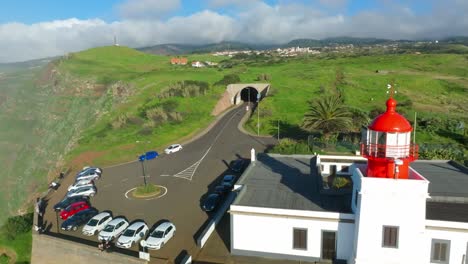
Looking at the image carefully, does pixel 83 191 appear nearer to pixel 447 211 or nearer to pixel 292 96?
pixel 447 211

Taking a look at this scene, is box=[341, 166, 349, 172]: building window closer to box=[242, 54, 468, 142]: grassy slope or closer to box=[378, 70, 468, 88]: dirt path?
box=[242, 54, 468, 142]: grassy slope

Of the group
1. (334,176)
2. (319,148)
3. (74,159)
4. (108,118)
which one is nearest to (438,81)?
(319,148)

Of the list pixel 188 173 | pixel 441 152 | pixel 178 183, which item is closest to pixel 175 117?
pixel 188 173

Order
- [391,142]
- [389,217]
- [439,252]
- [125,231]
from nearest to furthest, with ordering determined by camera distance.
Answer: [391,142] → [389,217] → [439,252] → [125,231]

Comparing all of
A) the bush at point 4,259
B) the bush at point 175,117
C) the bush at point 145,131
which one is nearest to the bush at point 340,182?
the bush at point 4,259

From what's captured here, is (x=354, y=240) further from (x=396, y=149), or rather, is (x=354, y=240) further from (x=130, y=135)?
(x=130, y=135)
